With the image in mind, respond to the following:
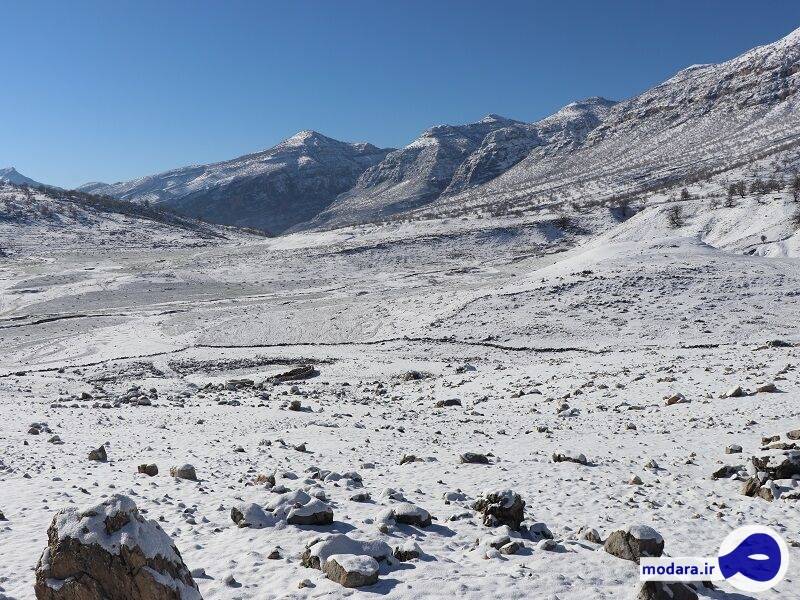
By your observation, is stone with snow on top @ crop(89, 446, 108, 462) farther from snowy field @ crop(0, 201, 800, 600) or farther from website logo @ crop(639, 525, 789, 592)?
website logo @ crop(639, 525, 789, 592)

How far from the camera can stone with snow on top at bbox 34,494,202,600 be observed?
517 centimetres

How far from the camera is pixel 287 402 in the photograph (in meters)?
19.6

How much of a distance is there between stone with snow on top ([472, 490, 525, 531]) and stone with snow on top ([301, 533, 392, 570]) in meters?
1.83

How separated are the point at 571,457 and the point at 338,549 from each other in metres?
6.34

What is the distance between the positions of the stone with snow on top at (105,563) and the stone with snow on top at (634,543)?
15.4 feet

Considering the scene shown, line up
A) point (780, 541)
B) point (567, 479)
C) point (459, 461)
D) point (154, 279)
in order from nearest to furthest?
point (780, 541)
point (567, 479)
point (459, 461)
point (154, 279)

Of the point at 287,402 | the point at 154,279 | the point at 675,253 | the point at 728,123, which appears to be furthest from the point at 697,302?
the point at 728,123

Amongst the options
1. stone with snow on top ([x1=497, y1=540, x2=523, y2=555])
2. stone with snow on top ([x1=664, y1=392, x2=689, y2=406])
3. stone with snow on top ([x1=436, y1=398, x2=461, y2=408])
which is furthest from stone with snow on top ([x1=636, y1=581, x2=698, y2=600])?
stone with snow on top ([x1=436, y1=398, x2=461, y2=408])

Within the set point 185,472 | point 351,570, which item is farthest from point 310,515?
point 185,472

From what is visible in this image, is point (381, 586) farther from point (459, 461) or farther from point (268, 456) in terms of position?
point (268, 456)

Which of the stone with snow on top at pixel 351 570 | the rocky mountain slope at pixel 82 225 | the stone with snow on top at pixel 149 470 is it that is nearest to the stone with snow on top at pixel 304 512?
the stone with snow on top at pixel 351 570

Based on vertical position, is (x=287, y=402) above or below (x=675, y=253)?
below

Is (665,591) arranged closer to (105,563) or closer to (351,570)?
(351,570)

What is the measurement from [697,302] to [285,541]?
112 feet
